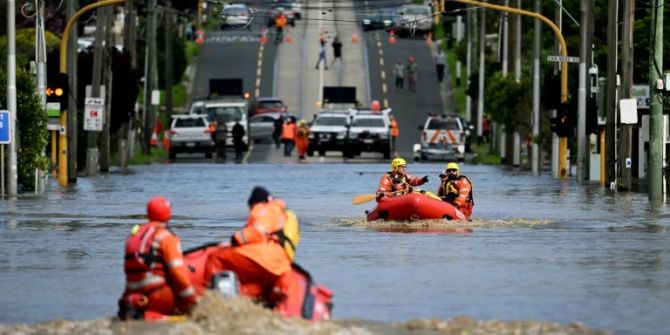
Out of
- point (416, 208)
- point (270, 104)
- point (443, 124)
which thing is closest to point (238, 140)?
point (443, 124)

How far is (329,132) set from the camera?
82250 millimetres

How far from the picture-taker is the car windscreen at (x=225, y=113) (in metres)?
85.9

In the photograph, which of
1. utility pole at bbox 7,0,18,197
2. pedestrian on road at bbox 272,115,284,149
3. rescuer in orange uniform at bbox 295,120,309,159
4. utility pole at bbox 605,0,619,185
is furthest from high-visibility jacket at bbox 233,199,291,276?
pedestrian on road at bbox 272,115,284,149

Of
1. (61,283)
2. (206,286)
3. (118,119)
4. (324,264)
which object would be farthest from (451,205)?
(118,119)

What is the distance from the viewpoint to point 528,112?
73.0m

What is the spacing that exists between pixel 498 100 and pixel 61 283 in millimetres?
51769

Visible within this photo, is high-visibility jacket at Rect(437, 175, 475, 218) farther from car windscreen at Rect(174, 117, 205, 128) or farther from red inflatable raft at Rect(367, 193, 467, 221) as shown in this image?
car windscreen at Rect(174, 117, 205, 128)

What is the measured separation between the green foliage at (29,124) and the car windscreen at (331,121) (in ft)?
113

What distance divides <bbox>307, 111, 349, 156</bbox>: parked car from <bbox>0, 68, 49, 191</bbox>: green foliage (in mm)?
34423

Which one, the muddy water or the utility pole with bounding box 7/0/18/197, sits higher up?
the utility pole with bounding box 7/0/18/197

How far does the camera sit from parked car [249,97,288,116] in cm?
9638

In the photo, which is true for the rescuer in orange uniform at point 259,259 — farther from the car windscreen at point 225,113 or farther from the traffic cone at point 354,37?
the traffic cone at point 354,37

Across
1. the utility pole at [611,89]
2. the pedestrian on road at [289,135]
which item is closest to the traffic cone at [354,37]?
the pedestrian on road at [289,135]

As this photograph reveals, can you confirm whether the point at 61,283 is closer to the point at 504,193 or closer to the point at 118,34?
the point at 504,193
